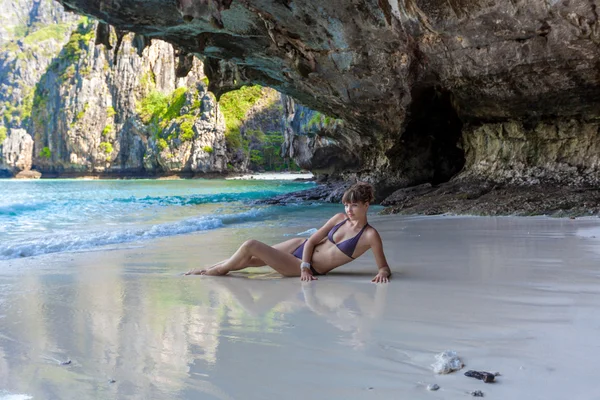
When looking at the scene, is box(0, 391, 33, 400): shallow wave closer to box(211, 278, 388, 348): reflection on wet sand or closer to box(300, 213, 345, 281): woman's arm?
box(211, 278, 388, 348): reflection on wet sand

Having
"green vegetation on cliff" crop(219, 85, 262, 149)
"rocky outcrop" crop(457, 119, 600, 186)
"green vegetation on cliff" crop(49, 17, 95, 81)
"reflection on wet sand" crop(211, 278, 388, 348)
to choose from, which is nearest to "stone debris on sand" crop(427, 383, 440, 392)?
"reflection on wet sand" crop(211, 278, 388, 348)

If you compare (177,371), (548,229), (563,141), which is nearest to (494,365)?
(177,371)

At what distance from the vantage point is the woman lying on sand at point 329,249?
4152 mm

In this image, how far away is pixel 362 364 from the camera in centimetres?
220

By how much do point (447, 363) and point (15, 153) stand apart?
100m

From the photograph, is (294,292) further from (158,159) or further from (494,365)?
(158,159)

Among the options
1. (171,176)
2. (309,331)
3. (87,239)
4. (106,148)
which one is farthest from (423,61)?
(106,148)

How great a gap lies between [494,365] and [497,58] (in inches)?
410

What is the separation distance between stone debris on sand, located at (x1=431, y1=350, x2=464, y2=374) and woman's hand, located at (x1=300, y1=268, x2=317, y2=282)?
215 centimetres

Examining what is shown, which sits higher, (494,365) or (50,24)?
(50,24)

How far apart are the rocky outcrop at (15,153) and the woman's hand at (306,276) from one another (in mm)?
97842

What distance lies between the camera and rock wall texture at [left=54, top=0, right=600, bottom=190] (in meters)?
10.1

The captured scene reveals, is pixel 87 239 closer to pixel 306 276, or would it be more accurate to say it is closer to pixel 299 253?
pixel 299 253

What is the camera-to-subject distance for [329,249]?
14.5ft
